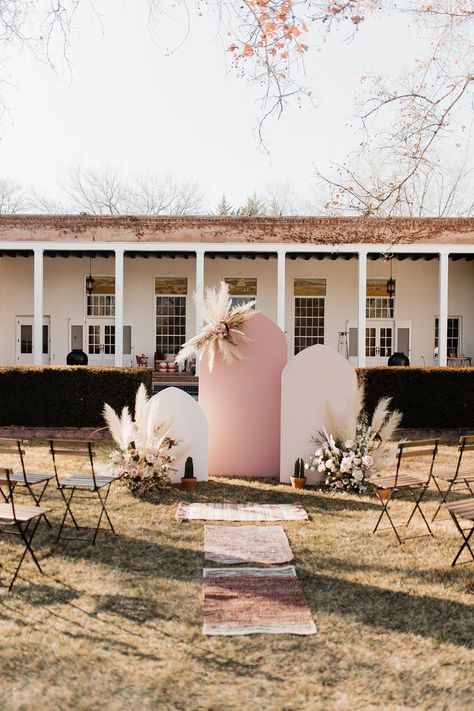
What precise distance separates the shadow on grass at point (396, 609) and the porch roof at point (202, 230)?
16745mm

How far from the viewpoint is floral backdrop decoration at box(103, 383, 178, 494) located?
8562mm

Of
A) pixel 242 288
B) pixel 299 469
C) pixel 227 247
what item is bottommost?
pixel 299 469

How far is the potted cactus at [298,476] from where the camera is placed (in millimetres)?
9188

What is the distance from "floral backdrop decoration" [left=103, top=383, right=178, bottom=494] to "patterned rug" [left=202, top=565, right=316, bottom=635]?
315 cm

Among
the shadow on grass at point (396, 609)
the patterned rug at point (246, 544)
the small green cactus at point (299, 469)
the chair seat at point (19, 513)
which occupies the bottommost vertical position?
the patterned rug at point (246, 544)

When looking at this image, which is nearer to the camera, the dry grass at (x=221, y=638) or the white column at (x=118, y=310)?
the dry grass at (x=221, y=638)

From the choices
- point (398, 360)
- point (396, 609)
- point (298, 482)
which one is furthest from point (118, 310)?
point (396, 609)

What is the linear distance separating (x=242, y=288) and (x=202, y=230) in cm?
335

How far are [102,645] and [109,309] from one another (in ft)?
67.2

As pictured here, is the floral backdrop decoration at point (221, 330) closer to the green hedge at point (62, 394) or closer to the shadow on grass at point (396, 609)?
the green hedge at point (62, 394)

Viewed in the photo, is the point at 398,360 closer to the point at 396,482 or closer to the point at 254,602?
the point at 396,482

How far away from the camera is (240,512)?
7.66 m

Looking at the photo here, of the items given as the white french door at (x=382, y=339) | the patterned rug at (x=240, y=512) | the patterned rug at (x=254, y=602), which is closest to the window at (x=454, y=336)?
the white french door at (x=382, y=339)

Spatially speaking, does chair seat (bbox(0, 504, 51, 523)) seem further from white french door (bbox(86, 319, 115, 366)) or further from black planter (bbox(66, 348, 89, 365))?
white french door (bbox(86, 319, 115, 366))
